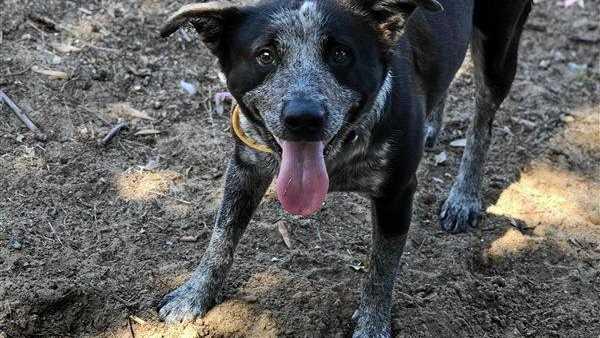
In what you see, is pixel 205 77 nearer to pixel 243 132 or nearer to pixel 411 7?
pixel 243 132

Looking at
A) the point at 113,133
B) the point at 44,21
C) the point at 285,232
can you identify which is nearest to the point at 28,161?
the point at 113,133

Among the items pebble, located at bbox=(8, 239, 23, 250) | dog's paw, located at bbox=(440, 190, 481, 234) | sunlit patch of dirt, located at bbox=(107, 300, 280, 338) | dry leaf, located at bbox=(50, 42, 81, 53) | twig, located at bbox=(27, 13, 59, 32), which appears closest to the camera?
sunlit patch of dirt, located at bbox=(107, 300, 280, 338)

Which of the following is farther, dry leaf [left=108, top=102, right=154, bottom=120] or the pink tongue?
dry leaf [left=108, top=102, right=154, bottom=120]

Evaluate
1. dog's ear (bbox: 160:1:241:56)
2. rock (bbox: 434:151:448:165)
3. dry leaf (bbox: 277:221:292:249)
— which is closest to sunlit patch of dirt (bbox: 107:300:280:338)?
dry leaf (bbox: 277:221:292:249)

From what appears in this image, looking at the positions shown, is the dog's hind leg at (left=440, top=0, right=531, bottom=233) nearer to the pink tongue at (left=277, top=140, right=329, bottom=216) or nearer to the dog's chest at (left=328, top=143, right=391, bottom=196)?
the dog's chest at (left=328, top=143, right=391, bottom=196)

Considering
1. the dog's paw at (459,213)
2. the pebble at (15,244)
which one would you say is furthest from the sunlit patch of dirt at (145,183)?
the dog's paw at (459,213)

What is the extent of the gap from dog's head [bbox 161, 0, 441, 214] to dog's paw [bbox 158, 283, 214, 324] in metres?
1.07

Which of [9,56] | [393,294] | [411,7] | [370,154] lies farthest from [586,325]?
[9,56]

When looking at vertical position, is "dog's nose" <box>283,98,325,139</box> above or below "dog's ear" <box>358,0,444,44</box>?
below

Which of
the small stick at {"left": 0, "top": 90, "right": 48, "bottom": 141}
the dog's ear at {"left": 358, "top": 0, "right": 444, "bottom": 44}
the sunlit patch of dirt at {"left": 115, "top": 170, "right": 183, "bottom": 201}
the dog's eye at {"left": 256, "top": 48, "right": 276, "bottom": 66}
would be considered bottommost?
the sunlit patch of dirt at {"left": 115, "top": 170, "right": 183, "bottom": 201}

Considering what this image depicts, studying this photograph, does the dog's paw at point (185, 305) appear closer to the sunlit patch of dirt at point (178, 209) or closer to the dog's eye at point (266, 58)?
the sunlit patch of dirt at point (178, 209)

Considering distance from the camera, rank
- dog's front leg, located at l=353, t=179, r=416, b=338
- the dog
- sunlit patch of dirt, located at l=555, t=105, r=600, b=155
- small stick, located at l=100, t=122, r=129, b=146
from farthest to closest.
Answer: sunlit patch of dirt, located at l=555, t=105, r=600, b=155
small stick, located at l=100, t=122, r=129, b=146
dog's front leg, located at l=353, t=179, r=416, b=338
the dog

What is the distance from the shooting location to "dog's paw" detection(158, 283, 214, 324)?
171 inches

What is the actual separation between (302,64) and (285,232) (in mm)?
1608
